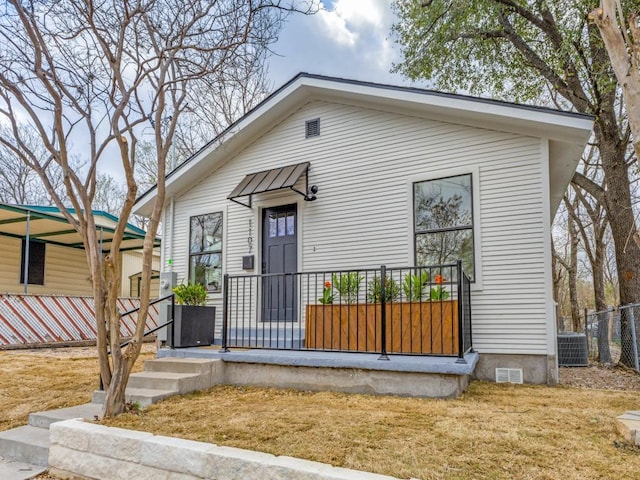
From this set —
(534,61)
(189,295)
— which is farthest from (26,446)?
(534,61)

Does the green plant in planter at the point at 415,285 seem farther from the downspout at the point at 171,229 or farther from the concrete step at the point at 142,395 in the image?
the downspout at the point at 171,229

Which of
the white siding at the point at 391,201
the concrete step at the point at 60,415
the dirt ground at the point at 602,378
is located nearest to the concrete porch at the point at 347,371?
the white siding at the point at 391,201

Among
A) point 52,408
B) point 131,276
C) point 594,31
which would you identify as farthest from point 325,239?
point 131,276

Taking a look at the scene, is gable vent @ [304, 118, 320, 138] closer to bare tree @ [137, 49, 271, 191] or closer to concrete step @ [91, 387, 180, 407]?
bare tree @ [137, 49, 271, 191]

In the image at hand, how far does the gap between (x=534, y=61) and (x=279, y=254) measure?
692 cm

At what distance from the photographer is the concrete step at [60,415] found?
3805mm

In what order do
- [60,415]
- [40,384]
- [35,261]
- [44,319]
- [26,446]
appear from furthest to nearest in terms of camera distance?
[35,261] < [44,319] < [40,384] < [60,415] < [26,446]

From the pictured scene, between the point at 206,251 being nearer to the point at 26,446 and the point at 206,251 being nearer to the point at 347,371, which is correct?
the point at 347,371

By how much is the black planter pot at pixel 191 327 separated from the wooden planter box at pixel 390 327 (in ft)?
5.50

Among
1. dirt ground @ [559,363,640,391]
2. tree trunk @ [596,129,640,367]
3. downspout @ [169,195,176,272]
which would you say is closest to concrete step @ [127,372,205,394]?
downspout @ [169,195,176,272]

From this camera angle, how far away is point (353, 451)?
2684 millimetres

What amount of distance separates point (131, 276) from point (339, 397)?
13819 mm

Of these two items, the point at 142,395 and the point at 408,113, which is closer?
the point at 142,395

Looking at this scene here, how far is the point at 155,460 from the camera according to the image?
2.85 m
